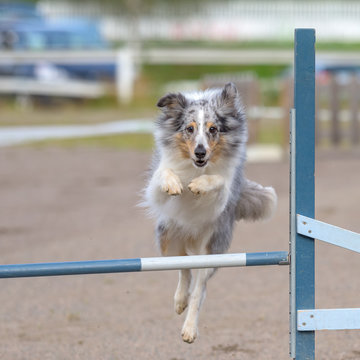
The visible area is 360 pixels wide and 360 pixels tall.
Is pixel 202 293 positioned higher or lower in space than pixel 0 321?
higher

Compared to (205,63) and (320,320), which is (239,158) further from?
(205,63)

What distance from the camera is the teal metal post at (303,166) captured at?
13.8ft

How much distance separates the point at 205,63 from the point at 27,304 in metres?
21.1

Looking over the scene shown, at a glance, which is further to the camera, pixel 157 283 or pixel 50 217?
pixel 50 217

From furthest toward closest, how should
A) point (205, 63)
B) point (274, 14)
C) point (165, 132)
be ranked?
point (274, 14), point (205, 63), point (165, 132)

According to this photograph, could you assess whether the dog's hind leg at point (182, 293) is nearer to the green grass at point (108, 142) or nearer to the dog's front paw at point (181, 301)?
the dog's front paw at point (181, 301)

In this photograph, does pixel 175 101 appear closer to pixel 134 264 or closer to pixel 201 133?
pixel 201 133

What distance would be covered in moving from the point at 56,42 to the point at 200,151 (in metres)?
22.3

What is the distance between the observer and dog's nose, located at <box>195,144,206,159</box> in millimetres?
4746

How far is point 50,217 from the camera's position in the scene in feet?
33.8

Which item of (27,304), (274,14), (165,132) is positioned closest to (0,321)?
(27,304)

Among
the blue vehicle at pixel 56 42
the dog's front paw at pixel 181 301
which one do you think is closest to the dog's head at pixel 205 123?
the dog's front paw at pixel 181 301

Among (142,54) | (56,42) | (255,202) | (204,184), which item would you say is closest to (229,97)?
(204,184)

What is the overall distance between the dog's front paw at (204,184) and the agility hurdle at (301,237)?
1.91 ft
